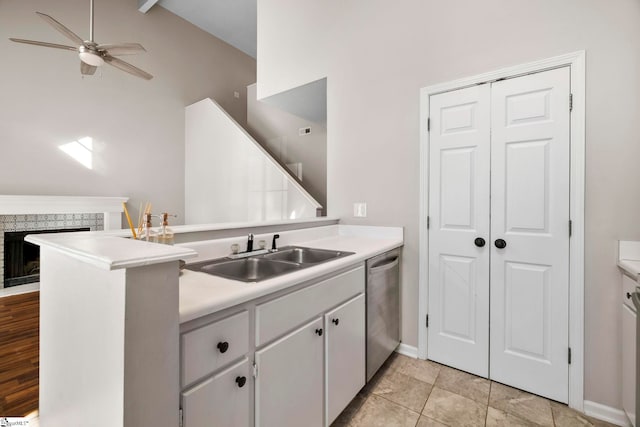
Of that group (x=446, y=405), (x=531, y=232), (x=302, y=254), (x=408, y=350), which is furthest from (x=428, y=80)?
(x=446, y=405)

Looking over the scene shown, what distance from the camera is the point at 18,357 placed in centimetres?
231

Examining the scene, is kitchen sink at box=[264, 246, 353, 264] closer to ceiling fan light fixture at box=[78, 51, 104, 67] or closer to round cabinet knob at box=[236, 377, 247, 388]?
round cabinet knob at box=[236, 377, 247, 388]

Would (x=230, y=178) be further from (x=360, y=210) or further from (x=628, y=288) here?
(x=628, y=288)

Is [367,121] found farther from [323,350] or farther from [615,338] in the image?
[615,338]

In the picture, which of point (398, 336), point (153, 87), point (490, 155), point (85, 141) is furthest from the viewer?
point (153, 87)

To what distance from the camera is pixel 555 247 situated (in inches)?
67.6

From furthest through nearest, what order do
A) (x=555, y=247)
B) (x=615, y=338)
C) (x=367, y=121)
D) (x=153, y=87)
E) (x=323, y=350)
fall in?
1. (x=153, y=87)
2. (x=367, y=121)
3. (x=555, y=247)
4. (x=615, y=338)
5. (x=323, y=350)

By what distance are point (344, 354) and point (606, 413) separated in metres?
1.48

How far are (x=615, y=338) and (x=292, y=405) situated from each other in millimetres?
1769

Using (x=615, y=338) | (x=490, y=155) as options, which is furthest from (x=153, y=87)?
(x=615, y=338)

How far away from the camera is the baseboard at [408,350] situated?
2.21 meters

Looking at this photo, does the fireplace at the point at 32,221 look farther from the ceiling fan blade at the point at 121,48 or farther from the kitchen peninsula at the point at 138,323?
the kitchen peninsula at the point at 138,323

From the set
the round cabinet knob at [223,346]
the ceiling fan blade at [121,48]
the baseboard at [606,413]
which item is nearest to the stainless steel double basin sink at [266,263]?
the round cabinet knob at [223,346]

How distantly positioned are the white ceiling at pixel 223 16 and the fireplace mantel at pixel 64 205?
3.71 meters
